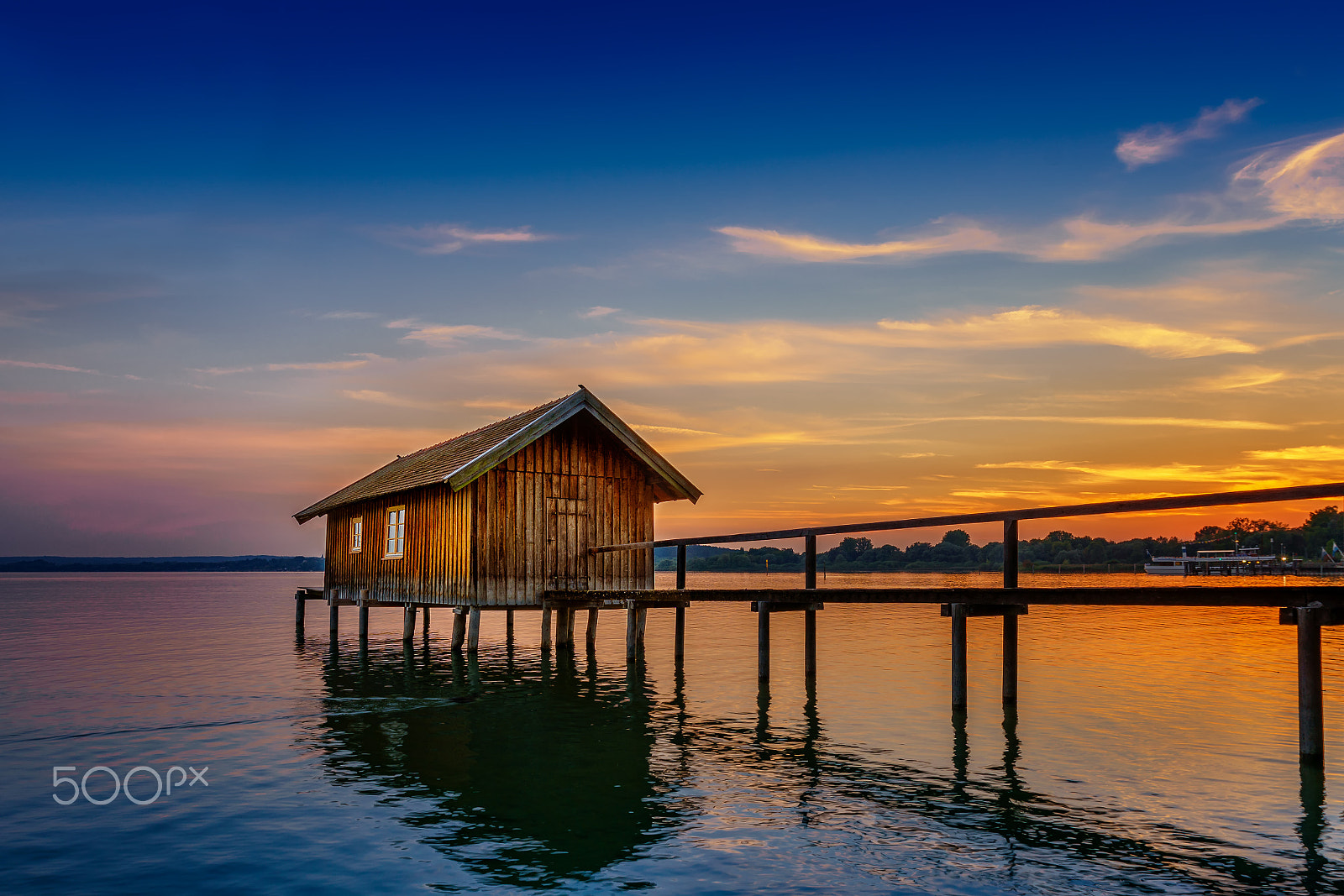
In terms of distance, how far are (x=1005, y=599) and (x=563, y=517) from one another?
13.0 metres

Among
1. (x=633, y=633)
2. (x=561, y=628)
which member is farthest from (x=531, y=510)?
(x=561, y=628)

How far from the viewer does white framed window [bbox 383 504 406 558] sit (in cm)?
2723

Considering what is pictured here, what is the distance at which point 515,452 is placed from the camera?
23328mm

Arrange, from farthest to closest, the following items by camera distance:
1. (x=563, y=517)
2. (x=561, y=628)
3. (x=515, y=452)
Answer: (x=561, y=628)
(x=563, y=517)
(x=515, y=452)

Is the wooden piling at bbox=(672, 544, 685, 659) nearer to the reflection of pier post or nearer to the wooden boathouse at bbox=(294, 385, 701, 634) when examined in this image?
the wooden boathouse at bbox=(294, 385, 701, 634)

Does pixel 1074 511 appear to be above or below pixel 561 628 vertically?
above

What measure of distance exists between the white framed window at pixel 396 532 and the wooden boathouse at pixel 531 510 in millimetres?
50

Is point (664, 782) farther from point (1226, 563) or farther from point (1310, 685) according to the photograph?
point (1226, 563)

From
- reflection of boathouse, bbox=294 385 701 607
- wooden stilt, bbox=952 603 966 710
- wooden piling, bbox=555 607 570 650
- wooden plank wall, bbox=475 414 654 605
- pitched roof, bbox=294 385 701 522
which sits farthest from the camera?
wooden piling, bbox=555 607 570 650

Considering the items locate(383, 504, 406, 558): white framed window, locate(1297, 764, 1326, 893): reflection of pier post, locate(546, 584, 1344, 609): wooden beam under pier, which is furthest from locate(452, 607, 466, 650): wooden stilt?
locate(1297, 764, 1326, 893): reflection of pier post

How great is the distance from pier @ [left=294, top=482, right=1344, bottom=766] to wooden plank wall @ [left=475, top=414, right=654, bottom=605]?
483mm

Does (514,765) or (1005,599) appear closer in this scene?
(514,765)

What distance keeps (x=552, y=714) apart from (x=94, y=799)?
7.46 metres

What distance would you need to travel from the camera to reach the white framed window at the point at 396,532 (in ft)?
89.4
